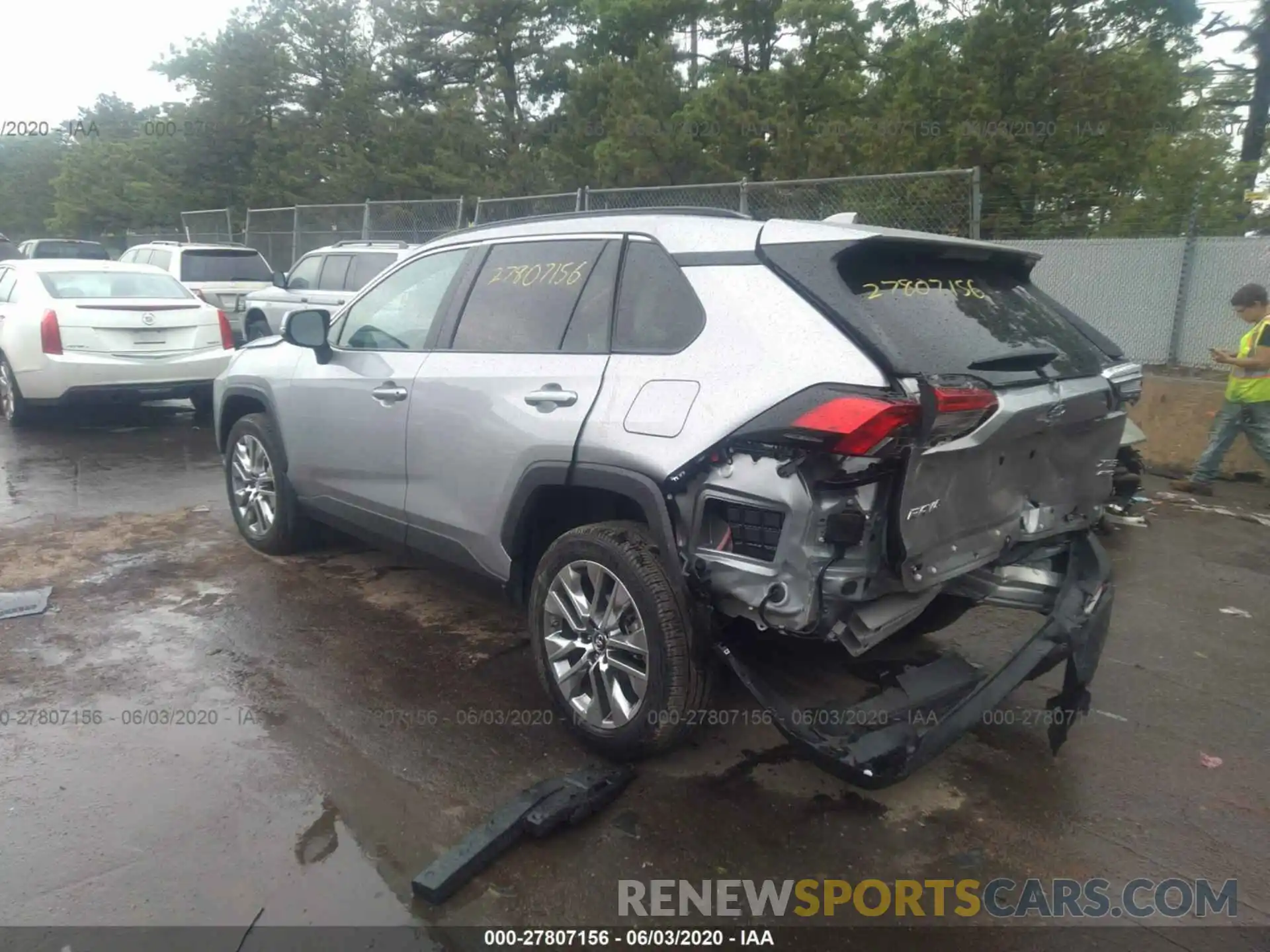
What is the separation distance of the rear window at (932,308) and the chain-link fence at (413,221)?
457 inches

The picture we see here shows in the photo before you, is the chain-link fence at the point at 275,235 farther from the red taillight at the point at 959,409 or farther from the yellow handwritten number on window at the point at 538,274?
the red taillight at the point at 959,409

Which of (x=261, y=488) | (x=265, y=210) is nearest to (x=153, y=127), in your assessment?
(x=265, y=210)

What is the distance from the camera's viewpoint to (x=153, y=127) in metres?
29.5

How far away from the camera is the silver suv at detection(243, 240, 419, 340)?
1119cm

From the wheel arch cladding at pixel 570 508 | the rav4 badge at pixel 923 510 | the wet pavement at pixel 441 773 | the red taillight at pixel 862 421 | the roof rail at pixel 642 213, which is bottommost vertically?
the wet pavement at pixel 441 773

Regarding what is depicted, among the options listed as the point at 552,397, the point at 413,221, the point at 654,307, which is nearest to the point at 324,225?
the point at 413,221

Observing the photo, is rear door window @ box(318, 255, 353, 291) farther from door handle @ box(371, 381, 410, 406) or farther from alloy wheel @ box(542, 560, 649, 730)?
alloy wheel @ box(542, 560, 649, 730)

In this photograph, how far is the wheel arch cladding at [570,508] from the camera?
10.0 feet

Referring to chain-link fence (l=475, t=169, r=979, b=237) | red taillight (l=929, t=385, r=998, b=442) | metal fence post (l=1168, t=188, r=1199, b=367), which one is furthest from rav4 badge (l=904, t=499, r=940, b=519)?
metal fence post (l=1168, t=188, r=1199, b=367)

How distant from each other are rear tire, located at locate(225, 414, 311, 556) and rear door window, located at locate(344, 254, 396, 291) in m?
5.83

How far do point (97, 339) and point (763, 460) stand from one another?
7843mm

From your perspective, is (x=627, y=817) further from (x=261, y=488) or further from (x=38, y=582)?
(x=38, y=582)

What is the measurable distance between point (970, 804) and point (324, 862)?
2.15 m

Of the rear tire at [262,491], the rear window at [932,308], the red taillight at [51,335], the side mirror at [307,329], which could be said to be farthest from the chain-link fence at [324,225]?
the rear window at [932,308]
